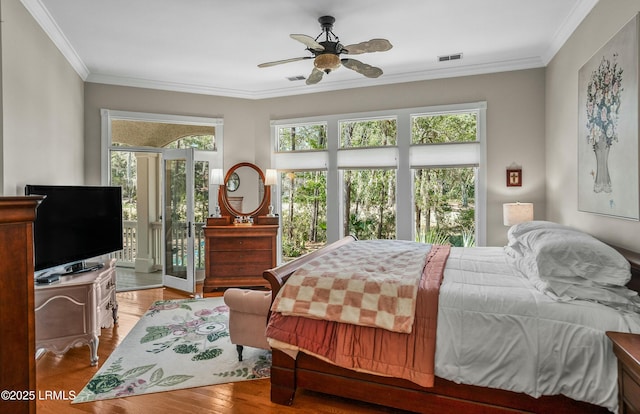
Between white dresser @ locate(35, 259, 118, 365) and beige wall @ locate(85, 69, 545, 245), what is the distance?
2459mm

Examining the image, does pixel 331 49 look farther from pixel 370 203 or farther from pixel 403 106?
pixel 370 203

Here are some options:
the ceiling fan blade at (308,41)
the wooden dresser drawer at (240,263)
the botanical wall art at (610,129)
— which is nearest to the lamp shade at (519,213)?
the botanical wall art at (610,129)

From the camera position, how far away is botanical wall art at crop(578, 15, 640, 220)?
224cm

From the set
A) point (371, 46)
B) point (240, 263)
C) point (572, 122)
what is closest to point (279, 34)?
point (371, 46)

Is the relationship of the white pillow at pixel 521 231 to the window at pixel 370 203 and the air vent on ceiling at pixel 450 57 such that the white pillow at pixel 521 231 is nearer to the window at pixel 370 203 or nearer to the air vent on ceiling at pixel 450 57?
the window at pixel 370 203

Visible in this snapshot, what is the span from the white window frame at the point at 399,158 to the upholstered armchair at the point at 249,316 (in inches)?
99.6

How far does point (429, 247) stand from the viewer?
3.26 metres

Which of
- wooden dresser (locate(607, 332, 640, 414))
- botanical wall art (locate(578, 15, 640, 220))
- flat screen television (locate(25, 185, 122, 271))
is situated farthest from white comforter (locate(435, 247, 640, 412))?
flat screen television (locate(25, 185, 122, 271))

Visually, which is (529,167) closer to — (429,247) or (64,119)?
(429,247)

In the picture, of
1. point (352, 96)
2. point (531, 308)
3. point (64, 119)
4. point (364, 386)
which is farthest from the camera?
point (352, 96)

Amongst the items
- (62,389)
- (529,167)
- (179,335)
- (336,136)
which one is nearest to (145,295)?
(179,335)

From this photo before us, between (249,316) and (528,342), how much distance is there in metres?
1.90

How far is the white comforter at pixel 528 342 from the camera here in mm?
1676

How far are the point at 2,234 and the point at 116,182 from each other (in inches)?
217
